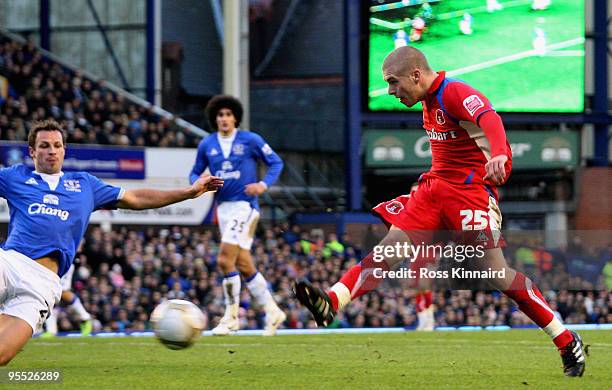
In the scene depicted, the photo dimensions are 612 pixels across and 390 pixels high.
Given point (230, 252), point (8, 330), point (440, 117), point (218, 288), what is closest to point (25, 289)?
point (8, 330)

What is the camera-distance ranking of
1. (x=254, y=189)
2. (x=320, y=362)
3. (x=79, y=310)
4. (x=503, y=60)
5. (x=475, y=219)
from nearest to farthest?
(x=475, y=219) < (x=320, y=362) < (x=254, y=189) < (x=79, y=310) < (x=503, y=60)

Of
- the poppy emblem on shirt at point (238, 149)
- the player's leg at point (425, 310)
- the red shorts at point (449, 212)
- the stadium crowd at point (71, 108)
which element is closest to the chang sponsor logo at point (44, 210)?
the red shorts at point (449, 212)

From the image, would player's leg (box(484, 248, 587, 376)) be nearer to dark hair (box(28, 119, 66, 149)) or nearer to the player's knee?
dark hair (box(28, 119, 66, 149))

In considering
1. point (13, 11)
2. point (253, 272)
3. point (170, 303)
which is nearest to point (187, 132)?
point (13, 11)

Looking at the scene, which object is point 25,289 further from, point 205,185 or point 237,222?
point 237,222

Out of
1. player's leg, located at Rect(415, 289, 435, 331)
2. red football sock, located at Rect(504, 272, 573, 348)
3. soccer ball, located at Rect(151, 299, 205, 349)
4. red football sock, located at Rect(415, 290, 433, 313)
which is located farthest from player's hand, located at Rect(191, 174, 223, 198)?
red football sock, located at Rect(415, 290, 433, 313)

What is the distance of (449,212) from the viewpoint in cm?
770

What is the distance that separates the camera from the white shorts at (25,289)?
23.5 feet

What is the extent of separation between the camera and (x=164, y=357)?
9.49 meters

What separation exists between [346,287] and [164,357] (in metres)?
2.49

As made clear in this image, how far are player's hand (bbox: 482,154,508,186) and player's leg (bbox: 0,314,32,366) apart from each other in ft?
9.24

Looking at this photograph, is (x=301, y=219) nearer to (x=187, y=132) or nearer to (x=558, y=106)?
(x=187, y=132)

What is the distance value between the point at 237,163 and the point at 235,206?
0.45 metres

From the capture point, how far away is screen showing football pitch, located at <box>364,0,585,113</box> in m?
22.5
